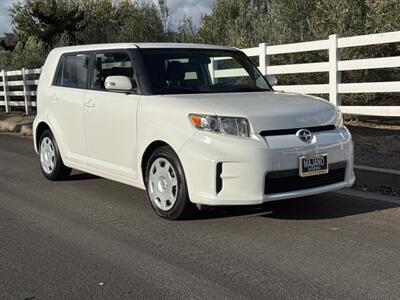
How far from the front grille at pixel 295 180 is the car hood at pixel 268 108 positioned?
16.5 inches

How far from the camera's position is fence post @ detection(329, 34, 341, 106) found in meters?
10.8

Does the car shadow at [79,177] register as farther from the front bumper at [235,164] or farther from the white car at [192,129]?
the front bumper at [235,164]

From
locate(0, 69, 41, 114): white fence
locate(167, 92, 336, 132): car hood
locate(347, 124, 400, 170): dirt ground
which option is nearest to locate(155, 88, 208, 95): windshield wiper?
locate(167, 92, 336, 132): car hood

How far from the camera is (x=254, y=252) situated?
485 centimetres

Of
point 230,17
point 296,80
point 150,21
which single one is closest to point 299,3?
point 296,80

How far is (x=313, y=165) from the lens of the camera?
5438mm

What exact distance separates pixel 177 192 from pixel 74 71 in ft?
8.61

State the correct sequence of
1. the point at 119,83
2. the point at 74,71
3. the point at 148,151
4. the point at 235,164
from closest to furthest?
the point at 235,164, the point at 148,151, the point at 119,83, the point at 74,71

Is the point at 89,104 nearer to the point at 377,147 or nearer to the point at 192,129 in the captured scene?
the point at 192,129

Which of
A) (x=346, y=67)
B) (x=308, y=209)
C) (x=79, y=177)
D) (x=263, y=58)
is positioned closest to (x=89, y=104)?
(x=79, y=177)

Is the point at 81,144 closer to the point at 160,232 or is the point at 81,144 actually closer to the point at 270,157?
the point at 160,232

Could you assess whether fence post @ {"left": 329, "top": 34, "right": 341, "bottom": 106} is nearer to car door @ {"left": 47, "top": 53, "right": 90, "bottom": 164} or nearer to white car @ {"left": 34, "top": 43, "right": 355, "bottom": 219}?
Answer: white car @ {"left": 34, "top": 43, "right": 355, "bottom": 219}

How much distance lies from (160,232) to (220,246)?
0.70 metres

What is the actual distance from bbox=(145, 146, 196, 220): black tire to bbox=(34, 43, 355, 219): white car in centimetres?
1
